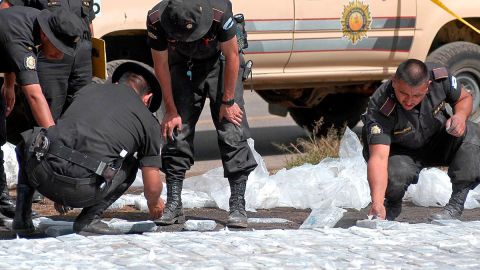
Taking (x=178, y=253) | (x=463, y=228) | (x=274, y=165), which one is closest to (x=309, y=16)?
(x=274, y=165)

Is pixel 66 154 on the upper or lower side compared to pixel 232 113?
lower

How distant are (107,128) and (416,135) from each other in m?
1.81

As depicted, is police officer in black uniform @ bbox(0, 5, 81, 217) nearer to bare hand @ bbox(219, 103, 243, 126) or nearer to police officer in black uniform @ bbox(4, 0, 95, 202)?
police officer in black uniform @ bbox(4, 0, 95, 202)

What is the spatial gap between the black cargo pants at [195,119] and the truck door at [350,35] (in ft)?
9.53

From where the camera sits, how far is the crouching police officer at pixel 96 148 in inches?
257

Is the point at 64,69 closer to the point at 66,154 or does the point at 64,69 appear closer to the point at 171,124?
the point at 171,124

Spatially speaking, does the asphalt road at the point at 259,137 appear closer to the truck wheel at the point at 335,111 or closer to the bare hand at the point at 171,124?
the truck wheel at the point at 335,111

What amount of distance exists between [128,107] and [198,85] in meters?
0.87

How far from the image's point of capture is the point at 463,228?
671 centimetres

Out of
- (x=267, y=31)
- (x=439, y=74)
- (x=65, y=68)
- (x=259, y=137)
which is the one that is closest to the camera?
(x=439, y=74)

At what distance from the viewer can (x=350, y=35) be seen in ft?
34.2

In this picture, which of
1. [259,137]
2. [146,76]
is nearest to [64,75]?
[146,76]

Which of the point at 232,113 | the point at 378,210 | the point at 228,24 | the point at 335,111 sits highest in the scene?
the point at 228,24

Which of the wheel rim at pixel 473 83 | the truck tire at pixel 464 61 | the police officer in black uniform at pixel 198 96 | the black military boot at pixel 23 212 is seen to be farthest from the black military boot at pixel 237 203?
the wheel rim at pixel 473 83
